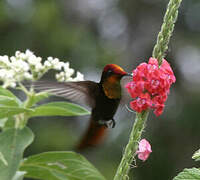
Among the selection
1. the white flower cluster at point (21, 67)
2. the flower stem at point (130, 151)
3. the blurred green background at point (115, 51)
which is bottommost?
the flower stem at point (130, 151)

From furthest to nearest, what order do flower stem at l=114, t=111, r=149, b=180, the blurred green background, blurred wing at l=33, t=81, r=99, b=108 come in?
the blurred green background
blurred wing at l=33, t=81, r=99, b=108
flower stem at l=114, t=111, r=149, b=180

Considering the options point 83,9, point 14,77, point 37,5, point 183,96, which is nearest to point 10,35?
point 37,5

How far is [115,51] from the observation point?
10.2m

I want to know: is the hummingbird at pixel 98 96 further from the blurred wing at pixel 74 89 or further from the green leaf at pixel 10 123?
the green leaf at pixel 10 123

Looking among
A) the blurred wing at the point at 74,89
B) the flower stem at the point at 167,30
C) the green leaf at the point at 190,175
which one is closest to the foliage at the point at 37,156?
the blurred wing at the point at 74,89

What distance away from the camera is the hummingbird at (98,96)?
7.68 feet

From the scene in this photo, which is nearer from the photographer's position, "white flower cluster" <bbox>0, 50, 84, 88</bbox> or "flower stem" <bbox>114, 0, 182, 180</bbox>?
"flower stem" <bbox>114, 0, 182, 180</bbox>

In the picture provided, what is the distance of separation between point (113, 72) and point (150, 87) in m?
0.64

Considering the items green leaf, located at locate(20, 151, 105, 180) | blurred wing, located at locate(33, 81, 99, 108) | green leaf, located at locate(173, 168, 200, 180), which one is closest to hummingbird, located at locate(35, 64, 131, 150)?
blurred wing, located at locate(33, 81, 99, 108)

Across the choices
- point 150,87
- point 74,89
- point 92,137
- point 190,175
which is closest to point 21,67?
point 74,89

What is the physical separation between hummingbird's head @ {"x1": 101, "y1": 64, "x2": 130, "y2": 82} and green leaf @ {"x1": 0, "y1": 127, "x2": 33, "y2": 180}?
59cm

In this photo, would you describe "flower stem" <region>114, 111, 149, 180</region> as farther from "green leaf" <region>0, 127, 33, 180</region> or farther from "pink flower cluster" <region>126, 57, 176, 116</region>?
"green leaf" <region>0, 127, 33, 180</region>

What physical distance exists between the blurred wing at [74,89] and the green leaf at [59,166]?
347 millimetres

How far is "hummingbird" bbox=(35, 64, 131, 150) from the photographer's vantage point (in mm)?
2342
